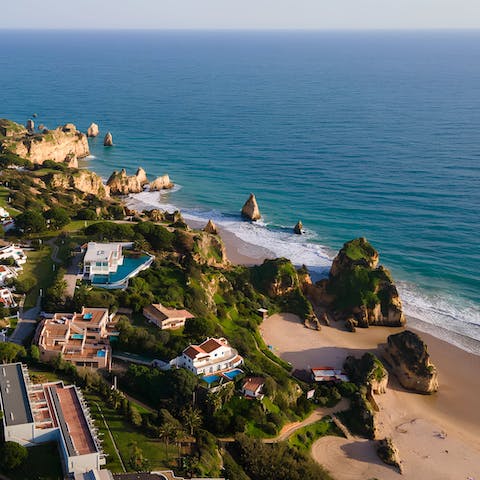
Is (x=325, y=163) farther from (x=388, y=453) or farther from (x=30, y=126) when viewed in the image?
(x=388, y=453)

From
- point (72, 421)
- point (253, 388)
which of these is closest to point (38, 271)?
point (72, 421)

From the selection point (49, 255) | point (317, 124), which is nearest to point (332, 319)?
point (49, 255)

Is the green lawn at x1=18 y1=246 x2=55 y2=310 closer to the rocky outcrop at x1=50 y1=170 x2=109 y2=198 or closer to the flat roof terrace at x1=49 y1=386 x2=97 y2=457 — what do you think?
the flat roof terrace at x1=49 y1=386 x2=97 y2=457

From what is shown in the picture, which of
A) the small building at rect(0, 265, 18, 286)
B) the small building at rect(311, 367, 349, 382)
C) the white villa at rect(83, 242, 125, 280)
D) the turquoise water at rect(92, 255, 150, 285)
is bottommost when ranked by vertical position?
the small building at rect(311, 367, 349, 382)

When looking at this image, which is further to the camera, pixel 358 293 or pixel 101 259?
pixel 358 293

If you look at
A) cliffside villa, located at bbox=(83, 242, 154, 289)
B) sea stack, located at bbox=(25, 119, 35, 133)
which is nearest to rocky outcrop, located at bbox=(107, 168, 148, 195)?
cliffside villa, located at bbox=(83, 242, 154, 289)

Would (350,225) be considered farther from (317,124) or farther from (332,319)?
(317,124)
